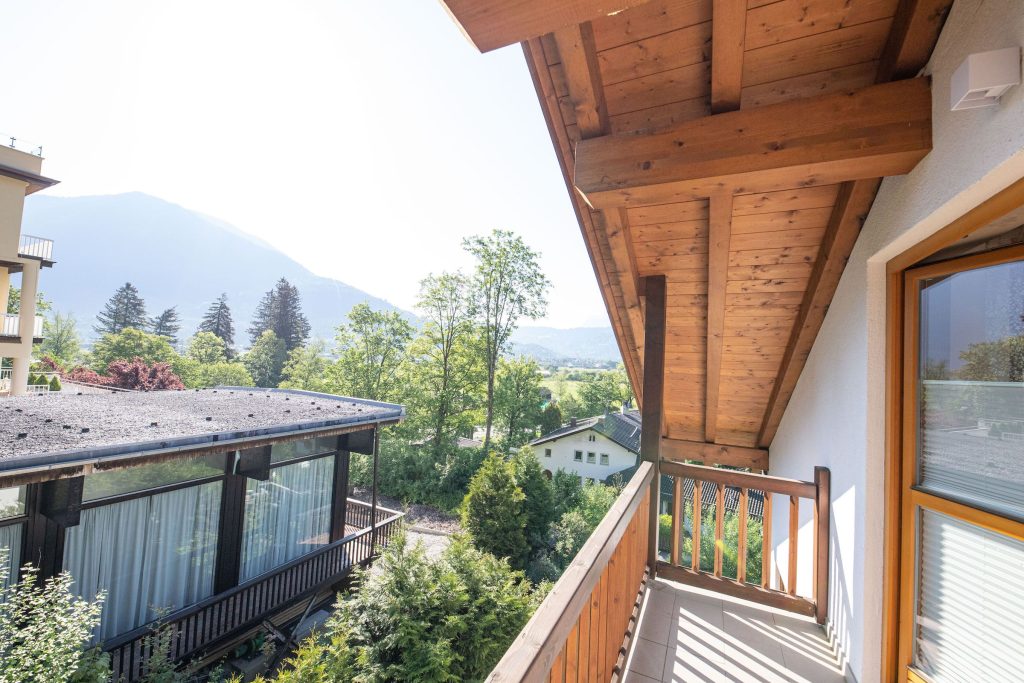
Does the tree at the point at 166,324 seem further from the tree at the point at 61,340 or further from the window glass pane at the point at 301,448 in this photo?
the window glass pane at the point at 301,448

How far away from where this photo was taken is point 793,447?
339 cm

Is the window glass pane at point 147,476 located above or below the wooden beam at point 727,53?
below

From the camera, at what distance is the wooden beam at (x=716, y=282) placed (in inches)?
78.4

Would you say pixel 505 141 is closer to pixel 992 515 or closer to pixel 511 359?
pixel 511 359

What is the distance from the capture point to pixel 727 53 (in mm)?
1357

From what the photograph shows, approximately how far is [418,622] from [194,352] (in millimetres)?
33293

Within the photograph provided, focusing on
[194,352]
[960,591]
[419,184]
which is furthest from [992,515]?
[419,184]

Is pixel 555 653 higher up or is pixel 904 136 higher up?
pixel 904 136

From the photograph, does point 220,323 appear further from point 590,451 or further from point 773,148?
point 773,148

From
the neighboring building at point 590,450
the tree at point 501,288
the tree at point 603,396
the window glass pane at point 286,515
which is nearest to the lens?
the window glass pane at point 286,515

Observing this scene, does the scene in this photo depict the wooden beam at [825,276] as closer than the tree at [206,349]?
Yes

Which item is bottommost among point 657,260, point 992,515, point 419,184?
point 992,515

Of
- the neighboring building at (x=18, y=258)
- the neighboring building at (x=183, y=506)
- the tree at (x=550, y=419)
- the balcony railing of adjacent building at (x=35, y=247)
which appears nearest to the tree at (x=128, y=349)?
the neighboring building at (x=18, y=258)

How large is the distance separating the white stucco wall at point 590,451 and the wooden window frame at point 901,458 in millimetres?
20220
